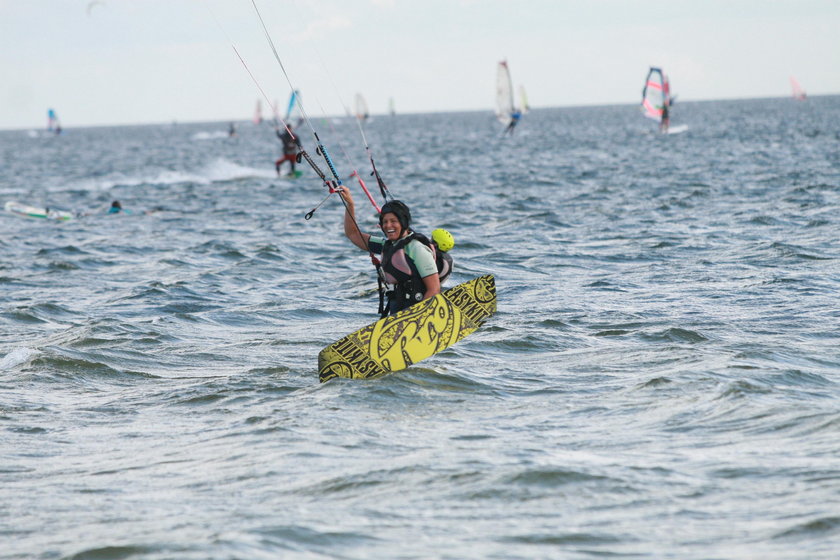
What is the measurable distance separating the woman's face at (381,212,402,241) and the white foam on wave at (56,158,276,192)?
3357cm

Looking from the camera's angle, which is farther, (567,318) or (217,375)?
(567,318)

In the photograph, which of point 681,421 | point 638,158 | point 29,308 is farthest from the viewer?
point 638,158

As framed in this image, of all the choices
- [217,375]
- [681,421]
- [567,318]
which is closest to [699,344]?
[567,318]

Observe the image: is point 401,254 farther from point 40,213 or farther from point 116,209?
point 40,213

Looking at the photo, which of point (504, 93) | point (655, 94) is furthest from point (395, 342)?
point (504, 93)

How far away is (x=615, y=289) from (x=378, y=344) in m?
5.73

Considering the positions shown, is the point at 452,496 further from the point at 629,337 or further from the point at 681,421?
the point at 629,337

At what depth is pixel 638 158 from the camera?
48.1 meters

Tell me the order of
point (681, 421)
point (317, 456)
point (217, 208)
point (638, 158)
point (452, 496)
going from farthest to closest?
1. point (638, 158)
2. point (217, 208)
3. point (681, 421)
4. point (317, 456)
5. point (452, 496)

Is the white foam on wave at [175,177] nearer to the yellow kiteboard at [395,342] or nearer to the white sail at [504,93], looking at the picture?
the white sail at [504,93]

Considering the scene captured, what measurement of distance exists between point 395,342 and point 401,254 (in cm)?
81

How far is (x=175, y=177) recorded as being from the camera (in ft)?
154

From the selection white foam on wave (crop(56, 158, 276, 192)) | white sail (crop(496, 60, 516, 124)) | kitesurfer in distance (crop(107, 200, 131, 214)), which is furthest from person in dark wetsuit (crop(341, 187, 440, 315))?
white sail (crop(496, 60, 516, 124))

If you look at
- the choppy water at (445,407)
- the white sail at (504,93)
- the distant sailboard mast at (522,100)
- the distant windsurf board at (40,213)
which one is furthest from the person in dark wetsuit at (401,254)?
the distant sailboard mast at (522,100)
